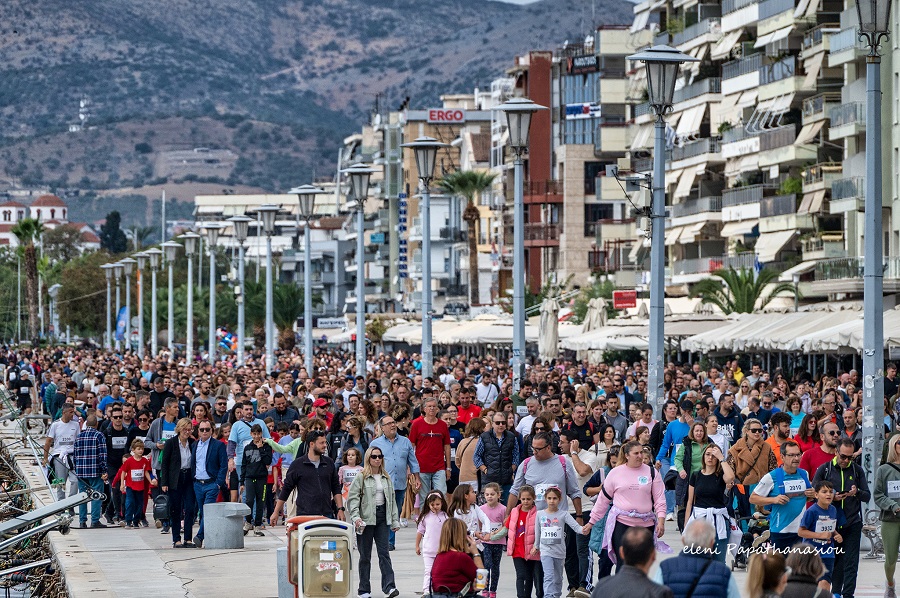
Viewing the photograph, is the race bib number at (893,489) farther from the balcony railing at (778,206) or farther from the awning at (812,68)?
the balcony railing at (778,206)

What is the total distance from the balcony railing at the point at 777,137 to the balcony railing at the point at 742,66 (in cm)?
274

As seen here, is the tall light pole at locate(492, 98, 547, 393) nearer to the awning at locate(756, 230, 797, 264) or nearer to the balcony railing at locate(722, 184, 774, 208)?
the awning at locate(756, 230, 797, 264)

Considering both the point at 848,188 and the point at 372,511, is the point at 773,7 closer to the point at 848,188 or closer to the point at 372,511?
the point at 848,188

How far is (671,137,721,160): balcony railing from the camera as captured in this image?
2840 inches

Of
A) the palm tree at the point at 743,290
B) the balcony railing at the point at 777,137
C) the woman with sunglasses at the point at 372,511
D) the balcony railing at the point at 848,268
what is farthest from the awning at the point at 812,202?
the woman with sunglasses at the point at 372,511

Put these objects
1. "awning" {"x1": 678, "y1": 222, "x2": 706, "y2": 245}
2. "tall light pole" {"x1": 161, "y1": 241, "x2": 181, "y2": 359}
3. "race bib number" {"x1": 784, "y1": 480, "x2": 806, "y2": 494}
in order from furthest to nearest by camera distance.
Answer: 1. "tall light pole" {"x1": 161, "y1": 241, "x2": 181, "y2": 359}
2. "awning" {"x1": 678, "y1": 222, "x2": 706, "y2": 245}
3. "race bib number" {"x1": 784, "y1": 480, "x2": 806, "y2": 494}

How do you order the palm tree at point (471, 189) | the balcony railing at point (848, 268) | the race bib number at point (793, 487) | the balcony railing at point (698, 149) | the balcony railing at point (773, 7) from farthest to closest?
1. the palm tree at point (471, 189)
2. the balcony railing at point (698, 149)
3. the balcony railing at point (773, 7)
4. the balcony railing at point (848, 268)
5. the race bib number at point (793, 487)

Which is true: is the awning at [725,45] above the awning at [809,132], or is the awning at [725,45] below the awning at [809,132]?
above

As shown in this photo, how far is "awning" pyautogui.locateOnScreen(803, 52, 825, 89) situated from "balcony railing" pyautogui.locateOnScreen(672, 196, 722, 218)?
10.8 metres

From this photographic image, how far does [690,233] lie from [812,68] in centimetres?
1355

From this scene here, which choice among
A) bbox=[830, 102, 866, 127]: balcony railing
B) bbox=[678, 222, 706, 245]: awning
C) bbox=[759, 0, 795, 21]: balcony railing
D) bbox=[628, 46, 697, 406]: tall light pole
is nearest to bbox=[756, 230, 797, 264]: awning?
bbox=[830, 102, 866, 127]: balcony railing

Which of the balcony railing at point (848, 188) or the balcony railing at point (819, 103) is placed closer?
the balcony railing at point (848, 188)

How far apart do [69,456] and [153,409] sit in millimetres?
4220

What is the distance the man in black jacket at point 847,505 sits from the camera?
50.3 feet
